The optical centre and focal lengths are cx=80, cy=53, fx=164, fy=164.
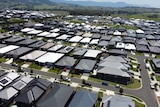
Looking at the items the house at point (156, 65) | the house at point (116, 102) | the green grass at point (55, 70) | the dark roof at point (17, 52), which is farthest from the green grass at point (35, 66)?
the house at point (156, 65)

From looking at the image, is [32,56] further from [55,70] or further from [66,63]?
[66,63]

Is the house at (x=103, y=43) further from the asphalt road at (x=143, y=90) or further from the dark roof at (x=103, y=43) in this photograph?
the asphalt road at (x=143, y=90)

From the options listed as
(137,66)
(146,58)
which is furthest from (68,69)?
(146,58)

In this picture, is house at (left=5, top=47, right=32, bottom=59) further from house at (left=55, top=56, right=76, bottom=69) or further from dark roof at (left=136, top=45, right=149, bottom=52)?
dark roof at (left=136, top=45, right=149, bottom=52)

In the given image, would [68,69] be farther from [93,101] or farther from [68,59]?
[93,101]

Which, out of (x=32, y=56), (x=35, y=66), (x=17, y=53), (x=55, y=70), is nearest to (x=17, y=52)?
(x=17, y=53)
